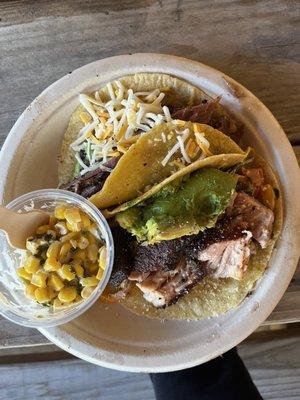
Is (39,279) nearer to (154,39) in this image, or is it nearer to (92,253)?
(92,253)

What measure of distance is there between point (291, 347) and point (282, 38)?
1.01 metres

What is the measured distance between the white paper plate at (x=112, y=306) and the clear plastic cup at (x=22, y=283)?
0.09 m

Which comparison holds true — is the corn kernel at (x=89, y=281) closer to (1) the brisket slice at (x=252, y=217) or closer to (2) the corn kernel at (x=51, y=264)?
(2) the corn kernel at (x=51, y=264)

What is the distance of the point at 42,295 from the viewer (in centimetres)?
142

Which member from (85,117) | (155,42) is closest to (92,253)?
(85,117)

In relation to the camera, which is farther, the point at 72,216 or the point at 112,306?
the point at 112,306

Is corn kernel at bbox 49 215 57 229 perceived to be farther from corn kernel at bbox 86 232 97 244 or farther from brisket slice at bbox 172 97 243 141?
brisket slice at bbox 172 97 243 141

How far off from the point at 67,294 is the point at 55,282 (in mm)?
44

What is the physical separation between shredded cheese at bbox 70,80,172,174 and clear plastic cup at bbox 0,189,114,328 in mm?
119

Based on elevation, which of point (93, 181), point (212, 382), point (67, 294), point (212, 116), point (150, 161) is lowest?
point (212, 382)

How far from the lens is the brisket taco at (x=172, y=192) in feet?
4.55

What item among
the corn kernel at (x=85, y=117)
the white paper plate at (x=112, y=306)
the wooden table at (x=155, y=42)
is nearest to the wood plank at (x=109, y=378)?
the wooden table at (x=155, y=42)

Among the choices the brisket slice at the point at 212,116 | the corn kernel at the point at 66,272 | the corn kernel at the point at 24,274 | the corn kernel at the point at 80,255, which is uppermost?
the brisket slice at the point at 212,116

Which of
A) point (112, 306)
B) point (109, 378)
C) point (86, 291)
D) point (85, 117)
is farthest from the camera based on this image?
point (109, 378)
